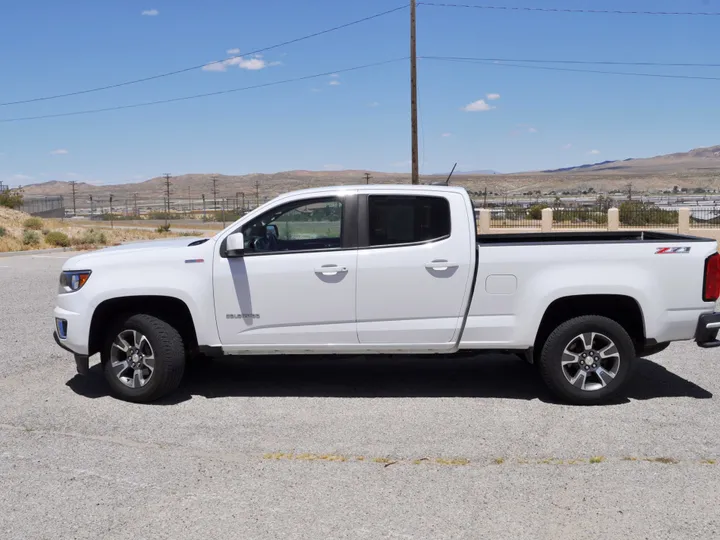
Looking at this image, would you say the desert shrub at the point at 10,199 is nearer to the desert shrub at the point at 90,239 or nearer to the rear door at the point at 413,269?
the desert shrub at the point at 90,239

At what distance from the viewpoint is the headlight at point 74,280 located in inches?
280

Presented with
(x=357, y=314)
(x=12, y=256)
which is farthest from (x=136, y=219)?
(x=357, y=314)

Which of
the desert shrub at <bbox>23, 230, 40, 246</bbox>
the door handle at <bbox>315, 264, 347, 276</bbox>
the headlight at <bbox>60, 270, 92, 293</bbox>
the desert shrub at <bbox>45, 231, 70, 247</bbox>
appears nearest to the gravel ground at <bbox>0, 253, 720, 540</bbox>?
the headlight at <bbox>60, 270, 92, 293</bbox>

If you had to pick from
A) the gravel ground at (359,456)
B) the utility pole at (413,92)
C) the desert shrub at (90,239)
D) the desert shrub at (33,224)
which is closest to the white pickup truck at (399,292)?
the gravel ground at (359,456)

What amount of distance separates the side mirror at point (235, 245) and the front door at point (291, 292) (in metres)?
0.08

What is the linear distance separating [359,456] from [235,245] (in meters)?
2.18

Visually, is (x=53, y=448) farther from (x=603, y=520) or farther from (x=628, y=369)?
(x=628, y=369)

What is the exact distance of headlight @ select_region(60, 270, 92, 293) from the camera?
23.3 ft

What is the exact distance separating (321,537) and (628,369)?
3.66m

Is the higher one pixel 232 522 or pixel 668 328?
pixel 668 328

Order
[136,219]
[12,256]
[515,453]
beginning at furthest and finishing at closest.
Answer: [136,219] → [12,256] → [515,453]

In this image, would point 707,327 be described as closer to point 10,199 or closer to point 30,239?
point 30,239

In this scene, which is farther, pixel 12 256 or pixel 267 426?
pixel 12 256

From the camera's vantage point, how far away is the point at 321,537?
427cm
